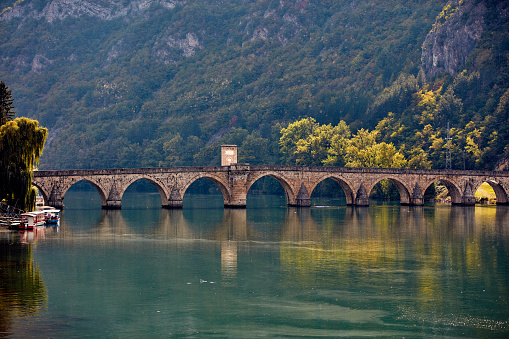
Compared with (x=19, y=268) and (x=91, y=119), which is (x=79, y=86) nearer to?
(x=91, y=119)

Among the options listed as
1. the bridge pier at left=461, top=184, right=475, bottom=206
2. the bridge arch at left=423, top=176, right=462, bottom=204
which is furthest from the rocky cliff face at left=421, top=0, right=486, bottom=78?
the bridge pier at left=461, top=184, right=475, bottom=206

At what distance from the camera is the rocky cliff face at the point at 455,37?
414 feet

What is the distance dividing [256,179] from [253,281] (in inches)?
1519

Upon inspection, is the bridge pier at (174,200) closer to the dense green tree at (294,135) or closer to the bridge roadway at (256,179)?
the bridge roadway at (256,179)

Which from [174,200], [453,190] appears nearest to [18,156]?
[174,200]

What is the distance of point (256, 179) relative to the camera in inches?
2709

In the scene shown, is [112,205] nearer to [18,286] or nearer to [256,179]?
[256,179]

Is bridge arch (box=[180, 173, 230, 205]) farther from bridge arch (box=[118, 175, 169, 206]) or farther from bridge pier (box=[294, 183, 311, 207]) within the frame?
bridge pier (box=[294, 183, 311, 207])

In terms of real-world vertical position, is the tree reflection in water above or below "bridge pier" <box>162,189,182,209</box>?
below

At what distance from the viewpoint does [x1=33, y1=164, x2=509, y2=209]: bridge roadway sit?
63.5 meters

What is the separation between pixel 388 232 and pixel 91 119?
142361mm

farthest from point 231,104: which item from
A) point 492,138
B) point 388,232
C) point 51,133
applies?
point 388,232

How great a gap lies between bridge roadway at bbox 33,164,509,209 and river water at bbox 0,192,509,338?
11817 millimetres

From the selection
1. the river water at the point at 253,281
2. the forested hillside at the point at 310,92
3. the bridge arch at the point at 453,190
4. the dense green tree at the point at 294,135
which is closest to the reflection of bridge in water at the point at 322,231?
the river water at the point at 253,281
